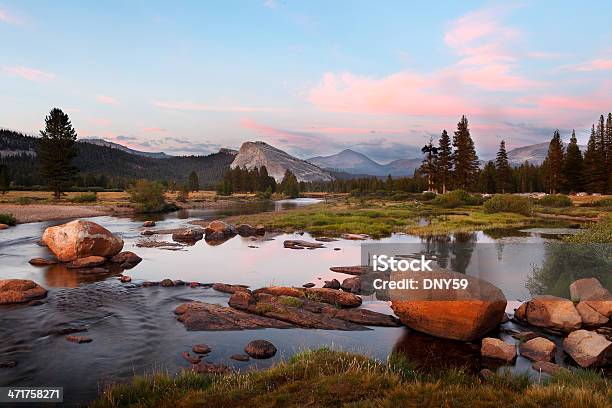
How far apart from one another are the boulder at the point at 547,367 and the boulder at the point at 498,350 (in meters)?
0.72

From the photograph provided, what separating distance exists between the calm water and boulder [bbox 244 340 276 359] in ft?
1.29

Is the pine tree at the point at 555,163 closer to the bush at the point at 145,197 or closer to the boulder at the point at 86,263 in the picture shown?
the bush at the point at 145,197

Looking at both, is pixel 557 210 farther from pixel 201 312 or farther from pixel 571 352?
pixel 201 312

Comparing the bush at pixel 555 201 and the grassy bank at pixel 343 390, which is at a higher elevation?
the bush at pixel 555 201

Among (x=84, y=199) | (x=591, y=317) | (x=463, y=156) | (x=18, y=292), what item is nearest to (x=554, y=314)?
(x=591, y=317)

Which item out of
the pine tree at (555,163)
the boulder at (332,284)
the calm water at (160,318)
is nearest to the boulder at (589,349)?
the calm water at (160,318)

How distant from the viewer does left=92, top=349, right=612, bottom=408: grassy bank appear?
314 inches

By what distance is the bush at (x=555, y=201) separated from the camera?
7381cm

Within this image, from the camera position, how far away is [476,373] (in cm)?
1233

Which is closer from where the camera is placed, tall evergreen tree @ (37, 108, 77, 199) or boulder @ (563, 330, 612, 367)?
boulder @ (563, 330, 612, 367)

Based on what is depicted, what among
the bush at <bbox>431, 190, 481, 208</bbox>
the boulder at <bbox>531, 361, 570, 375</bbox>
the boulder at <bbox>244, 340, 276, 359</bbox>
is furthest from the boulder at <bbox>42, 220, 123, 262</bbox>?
the bush at <bbox>431, 190, 481, 208</bbox>

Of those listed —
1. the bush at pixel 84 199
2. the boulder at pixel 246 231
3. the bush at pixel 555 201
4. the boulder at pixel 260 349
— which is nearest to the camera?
the boulder at pixel 260 349

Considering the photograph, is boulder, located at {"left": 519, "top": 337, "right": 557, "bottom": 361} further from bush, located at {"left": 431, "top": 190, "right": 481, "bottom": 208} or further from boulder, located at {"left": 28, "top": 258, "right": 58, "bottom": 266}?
bush, located at {"left": 431, "top": 190, "right": 481, "bottom": 208}

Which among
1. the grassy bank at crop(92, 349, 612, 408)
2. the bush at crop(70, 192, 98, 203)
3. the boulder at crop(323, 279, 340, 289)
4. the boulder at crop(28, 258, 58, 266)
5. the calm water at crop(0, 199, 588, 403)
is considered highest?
the bush at crop(70, 192, 98, 203)
